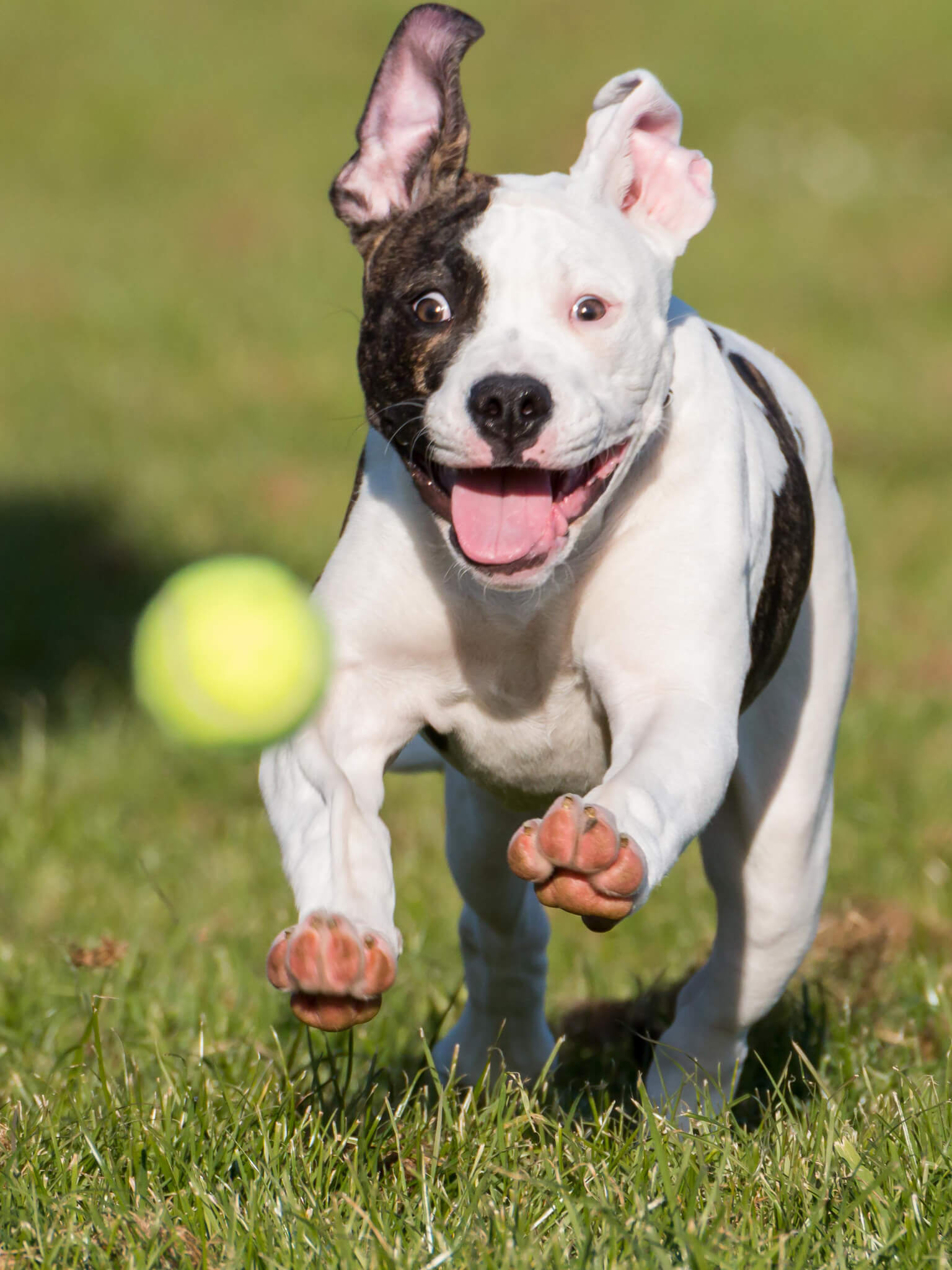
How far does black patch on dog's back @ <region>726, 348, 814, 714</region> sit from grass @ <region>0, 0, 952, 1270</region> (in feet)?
2.83

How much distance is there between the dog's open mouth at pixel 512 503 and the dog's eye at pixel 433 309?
0.90 ft

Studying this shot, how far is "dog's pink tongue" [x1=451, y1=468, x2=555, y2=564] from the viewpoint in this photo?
10.9 feet

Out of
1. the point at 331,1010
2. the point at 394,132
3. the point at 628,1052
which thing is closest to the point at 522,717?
the point at 331,1010

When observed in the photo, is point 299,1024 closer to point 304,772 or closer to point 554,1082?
point 554,1082

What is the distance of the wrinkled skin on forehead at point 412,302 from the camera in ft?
11.2

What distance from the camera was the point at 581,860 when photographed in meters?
2.82

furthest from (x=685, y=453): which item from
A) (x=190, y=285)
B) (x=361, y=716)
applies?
(x=190, y=285)

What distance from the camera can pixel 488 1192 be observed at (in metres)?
3.15

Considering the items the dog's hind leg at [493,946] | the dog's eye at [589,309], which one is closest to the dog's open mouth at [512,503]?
the dog's eye at [589,309]

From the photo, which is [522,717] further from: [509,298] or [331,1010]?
[331,1010]

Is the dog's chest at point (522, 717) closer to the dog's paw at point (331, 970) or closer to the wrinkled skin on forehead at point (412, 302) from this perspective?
the wrinkled skin on forehead at point (412, 302)

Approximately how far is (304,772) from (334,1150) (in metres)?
0.69

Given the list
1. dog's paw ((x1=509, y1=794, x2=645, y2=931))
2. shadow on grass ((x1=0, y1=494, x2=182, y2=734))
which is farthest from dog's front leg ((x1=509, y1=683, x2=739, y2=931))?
shadow on grass ((x1=0, y1=494, x2=182, y2=734))

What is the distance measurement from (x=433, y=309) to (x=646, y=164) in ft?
2.02
